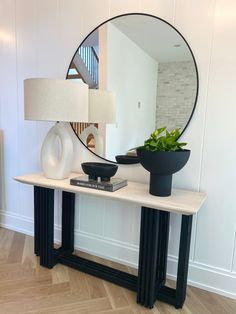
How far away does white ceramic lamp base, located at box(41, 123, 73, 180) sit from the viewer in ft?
5.79

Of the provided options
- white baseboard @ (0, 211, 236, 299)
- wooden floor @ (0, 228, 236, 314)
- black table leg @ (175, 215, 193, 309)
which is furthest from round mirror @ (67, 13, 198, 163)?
wooden floor @ (0, 228, 236, 314)

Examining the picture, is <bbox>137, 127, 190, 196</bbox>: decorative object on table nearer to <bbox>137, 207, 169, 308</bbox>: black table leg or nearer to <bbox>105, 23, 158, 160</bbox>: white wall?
<bbox>137, 207, 169, 308</bbox>: black table leg

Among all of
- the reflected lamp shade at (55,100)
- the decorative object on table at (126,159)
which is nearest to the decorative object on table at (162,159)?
the decorative object on table at (126,159)

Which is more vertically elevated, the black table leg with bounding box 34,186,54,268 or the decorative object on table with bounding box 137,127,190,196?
the decorative object on table with bounding box 137,127,190,196

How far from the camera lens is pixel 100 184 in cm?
156

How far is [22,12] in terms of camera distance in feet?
7.11

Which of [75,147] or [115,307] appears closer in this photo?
[115,307]

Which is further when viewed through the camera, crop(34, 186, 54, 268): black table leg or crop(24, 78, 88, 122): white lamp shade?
crop(34, 186, 54, 268): black table leg

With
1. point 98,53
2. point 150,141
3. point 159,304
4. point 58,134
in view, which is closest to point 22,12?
point 98,53

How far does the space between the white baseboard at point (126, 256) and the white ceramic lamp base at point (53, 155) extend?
649mm

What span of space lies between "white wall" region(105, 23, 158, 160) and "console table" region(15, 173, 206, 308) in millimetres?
355

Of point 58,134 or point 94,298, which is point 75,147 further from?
point 94,298

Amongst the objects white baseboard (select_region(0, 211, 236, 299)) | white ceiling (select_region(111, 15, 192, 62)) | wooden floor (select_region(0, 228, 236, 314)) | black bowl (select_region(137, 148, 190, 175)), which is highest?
white ceiling (select_region(111, 15, 192, 62))

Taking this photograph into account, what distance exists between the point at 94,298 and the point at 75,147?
1.10 m
